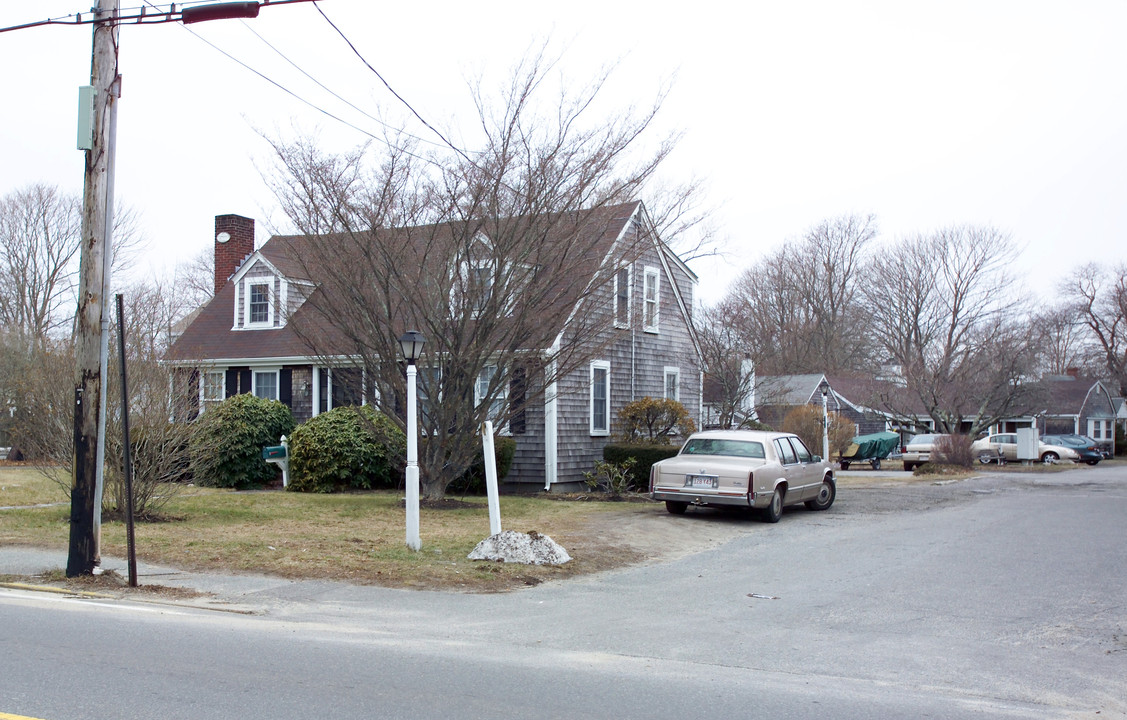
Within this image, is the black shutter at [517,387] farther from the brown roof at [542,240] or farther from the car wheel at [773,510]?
the car wheel at [773,510]

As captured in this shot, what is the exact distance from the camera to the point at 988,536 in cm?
1538

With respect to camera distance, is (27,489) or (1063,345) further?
(1063,345)

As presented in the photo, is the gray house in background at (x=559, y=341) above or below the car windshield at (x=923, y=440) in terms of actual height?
above

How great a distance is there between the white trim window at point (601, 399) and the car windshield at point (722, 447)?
6191 millimetres

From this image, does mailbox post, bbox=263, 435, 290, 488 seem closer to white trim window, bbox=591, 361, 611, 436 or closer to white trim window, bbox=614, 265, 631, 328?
white trim window, bbox=591, 361, 611, 436

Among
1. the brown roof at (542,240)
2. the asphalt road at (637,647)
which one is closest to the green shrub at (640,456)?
the brown roof at (542,240)

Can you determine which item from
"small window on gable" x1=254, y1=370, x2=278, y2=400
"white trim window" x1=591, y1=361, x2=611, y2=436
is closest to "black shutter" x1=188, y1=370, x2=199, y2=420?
"small window on gable" x1=254, y1=370, x2=278, y2=400

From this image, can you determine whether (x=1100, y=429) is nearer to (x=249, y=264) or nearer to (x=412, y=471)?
(x=249, y=264)

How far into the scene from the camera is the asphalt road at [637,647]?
239 inches

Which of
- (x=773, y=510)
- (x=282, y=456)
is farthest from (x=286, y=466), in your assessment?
(x=773, y=510)

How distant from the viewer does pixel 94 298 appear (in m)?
10.4

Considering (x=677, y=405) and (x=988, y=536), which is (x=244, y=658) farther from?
(x=677, y=405)

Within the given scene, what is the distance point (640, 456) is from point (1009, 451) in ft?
86.5

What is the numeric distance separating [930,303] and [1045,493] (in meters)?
34.4
